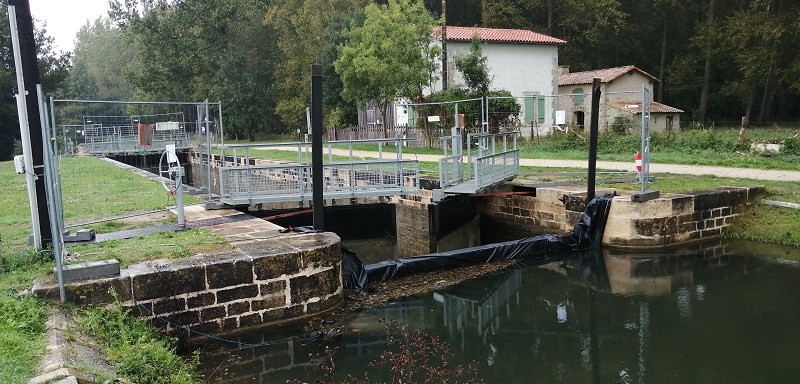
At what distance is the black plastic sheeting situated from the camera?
9688mm

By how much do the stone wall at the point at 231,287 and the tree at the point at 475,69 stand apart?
21891 mm

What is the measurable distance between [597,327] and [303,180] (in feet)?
18.5

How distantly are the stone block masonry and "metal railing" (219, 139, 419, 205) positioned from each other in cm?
234

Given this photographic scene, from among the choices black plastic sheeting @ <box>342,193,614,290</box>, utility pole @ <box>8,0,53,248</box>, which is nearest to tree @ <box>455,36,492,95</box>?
black plastic sheeting @ <box>342,193,614,290</box>

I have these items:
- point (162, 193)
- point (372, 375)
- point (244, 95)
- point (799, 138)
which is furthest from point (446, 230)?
point (244, 95)

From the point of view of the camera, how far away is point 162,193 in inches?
575

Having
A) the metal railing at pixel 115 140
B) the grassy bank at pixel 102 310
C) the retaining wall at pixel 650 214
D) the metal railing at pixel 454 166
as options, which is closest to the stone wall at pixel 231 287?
the grassy bank at pixel 102 310

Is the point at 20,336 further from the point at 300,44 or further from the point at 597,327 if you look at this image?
the point at 300,44

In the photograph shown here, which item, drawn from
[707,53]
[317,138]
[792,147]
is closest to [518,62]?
[792,147]

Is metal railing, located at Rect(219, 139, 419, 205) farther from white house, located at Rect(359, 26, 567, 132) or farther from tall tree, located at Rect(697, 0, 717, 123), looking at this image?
tall tree, located at Rect(697, 0, 717, 123)

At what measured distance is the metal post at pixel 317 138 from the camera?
30.2 feet

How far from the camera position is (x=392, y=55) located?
2722 cm

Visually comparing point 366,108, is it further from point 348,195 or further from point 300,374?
point 300,374

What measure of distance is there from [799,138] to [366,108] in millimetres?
19260
